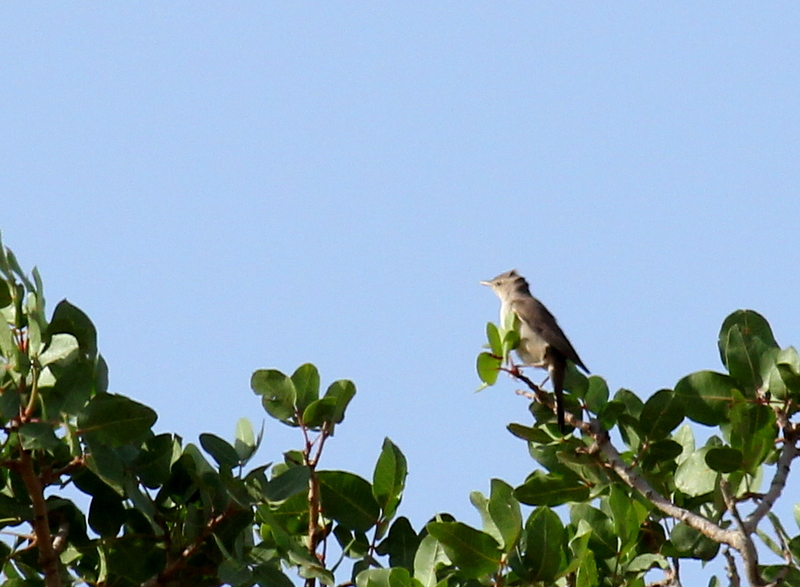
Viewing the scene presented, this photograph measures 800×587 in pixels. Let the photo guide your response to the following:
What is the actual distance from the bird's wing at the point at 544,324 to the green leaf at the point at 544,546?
103 inches

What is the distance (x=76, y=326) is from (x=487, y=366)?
1.61 metres

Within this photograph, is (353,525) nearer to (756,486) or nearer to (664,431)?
(664,431)

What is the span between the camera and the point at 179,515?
385 cm

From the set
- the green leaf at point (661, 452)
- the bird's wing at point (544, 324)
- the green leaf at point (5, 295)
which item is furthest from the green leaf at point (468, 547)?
the bird's wing at point (544, 324)

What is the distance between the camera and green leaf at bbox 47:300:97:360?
3.40m

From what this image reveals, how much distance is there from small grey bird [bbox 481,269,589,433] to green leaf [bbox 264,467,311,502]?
1.60m

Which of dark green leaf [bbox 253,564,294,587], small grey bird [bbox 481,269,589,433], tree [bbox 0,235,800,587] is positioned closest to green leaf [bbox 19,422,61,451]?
tree [bbox 0,235,800,587]

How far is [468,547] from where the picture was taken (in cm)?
357

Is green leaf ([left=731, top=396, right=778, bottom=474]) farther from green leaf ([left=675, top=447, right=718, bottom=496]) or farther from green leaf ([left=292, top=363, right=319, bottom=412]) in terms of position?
green leaf ([left=292, top=363, right=319, bottom=412])

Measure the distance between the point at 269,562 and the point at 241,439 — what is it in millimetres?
436

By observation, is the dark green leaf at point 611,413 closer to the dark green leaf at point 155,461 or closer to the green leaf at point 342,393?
the green leaf at point 342,393

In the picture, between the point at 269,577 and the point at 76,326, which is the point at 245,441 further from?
the point at 76,326

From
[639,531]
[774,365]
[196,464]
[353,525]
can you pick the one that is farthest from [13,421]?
[774,365]

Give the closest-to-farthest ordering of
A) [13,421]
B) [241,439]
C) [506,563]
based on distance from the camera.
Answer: [13,421] < [506,563] < [241,439]
